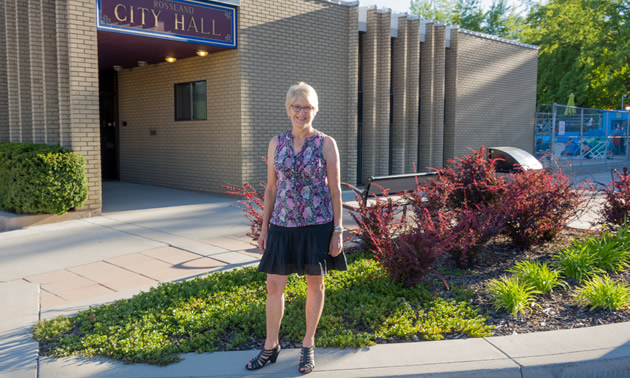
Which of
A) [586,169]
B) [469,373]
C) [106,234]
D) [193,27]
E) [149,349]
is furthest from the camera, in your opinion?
[586,169]

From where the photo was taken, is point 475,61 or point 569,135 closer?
point 475,61

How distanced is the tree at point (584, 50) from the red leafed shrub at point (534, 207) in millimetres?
27267

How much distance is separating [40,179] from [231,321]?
5.61 meters

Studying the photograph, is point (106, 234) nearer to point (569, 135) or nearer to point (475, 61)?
point (475, 61)

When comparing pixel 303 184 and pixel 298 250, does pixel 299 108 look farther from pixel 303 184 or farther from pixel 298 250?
pixel 298 250

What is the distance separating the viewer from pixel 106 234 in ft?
27.3

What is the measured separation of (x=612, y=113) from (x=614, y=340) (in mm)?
23192

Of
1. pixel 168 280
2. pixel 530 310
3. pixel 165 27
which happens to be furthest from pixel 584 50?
pixel 168 280

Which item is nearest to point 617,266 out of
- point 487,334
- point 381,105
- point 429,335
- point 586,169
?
point 487,334

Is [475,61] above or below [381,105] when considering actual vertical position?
above

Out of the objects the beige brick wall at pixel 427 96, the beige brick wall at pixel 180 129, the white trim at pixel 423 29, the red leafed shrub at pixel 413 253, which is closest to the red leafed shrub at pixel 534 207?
the red leafed shrub at pixel 413 253

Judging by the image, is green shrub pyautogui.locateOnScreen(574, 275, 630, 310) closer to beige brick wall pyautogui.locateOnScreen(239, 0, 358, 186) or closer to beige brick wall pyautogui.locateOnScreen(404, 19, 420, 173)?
beige brick wall pyautogui.locateOnScreen(239, 0, 358, 186)

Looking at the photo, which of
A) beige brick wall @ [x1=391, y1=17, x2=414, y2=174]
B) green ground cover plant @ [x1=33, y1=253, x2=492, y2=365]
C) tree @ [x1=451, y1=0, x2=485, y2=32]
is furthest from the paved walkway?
tree @ [x1=451, y1=0, x2=485, y2=32]

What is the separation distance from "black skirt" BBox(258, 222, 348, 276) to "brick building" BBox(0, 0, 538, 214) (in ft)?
23.3
